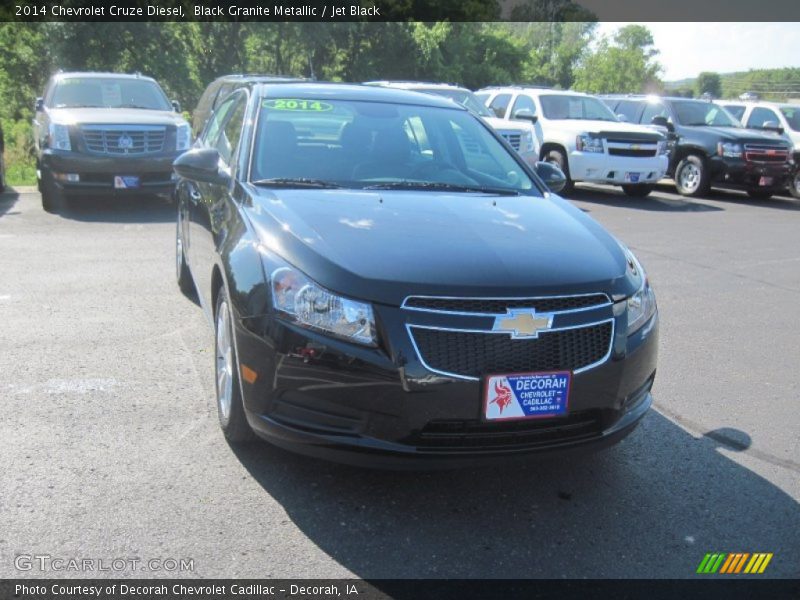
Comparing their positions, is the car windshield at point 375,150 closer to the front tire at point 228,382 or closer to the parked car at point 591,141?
the front tire at point 228,382

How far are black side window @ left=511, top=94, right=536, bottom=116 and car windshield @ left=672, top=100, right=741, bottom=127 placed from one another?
3.24 metres

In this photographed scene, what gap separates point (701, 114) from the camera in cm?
1708

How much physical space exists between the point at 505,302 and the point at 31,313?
13.9 feet

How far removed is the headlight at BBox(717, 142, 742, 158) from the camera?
1551 cm

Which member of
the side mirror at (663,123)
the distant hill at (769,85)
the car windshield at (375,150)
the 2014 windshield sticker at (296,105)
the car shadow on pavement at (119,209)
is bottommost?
the distant hill at (769,85)

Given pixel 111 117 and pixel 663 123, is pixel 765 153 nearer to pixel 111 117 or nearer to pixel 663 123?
pixel 663 123

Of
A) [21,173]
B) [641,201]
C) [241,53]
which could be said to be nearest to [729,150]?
[641,201]

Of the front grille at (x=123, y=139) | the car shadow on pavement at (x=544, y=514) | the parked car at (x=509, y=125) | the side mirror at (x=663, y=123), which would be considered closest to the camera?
the car shadow on pavement at (x=544, y=514)

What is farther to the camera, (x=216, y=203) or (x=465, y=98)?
(x=465, y=98)

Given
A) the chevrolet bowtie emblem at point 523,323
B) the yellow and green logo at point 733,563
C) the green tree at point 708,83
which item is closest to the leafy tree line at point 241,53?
the chevrolet bowtie emblem at point 523,323

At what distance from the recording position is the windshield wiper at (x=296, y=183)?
14.4 ft

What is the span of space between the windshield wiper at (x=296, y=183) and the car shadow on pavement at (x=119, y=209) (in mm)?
6730

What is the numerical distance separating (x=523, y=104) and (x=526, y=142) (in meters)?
1.91

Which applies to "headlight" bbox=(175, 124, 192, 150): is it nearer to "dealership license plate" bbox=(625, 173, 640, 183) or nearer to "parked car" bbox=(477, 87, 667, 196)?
"parked car" bbox=(477, 87, 667, 196)
